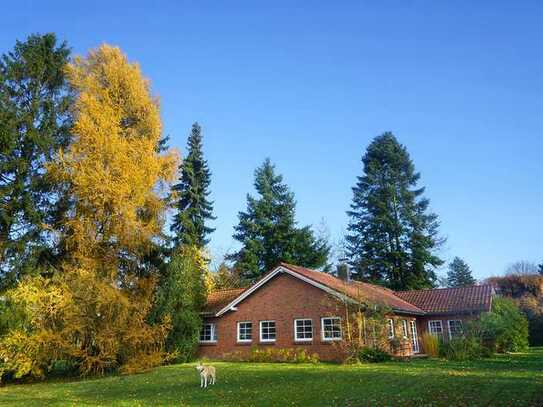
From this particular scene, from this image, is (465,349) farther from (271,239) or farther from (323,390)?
(271,239)

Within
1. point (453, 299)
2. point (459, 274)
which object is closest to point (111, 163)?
point (453, 299)

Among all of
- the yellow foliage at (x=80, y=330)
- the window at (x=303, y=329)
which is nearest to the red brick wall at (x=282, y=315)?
the window at (x=303, y=329)

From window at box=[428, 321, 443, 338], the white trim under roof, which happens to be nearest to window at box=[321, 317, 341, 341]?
the white trim under roof

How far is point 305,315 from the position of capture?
2645 cm

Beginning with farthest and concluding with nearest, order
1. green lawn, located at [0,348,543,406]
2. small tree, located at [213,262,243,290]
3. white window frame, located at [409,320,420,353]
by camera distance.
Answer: small tree, located at [213,262,243,290] < white window frame, located at [409,320,420,353] < green lawn, located at [0,348,543,406]

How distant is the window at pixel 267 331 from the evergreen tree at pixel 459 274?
2464 inches

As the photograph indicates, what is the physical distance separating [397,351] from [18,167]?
22.1 m

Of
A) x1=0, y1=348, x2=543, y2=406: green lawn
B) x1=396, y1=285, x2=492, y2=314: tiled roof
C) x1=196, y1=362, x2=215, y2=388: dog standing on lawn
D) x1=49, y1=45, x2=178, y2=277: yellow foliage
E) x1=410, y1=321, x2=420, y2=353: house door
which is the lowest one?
x1=0, y1=348, x2=543, y2=406: green lawn

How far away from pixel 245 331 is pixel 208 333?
2903 millimetres

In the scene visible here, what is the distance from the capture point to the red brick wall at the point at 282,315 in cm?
2572

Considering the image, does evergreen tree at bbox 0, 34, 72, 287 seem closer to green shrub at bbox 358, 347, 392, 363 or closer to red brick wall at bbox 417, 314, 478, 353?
green shrub at bbox 358, 347, 392, 363

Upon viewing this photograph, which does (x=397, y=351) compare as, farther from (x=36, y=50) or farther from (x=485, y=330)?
(x=36, y=50)

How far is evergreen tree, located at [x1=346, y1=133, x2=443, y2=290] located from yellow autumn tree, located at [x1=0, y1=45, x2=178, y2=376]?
2608cm

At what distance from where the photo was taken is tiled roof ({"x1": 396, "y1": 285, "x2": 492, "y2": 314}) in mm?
29703
